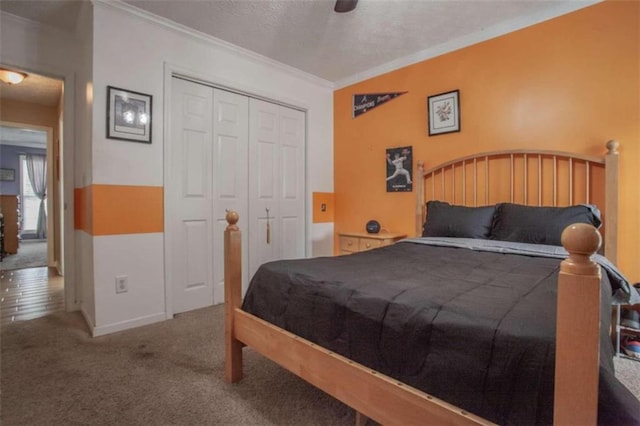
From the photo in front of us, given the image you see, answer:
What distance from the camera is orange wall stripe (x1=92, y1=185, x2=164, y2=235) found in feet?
7.41

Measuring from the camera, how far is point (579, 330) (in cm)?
62

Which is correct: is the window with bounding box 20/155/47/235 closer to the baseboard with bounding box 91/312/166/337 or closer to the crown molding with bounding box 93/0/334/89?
the crown molding with bounding box 93/0/334/89

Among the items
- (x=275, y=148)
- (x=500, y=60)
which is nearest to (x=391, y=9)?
(x=500, y=60)

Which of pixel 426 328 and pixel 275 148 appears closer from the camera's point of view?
pixel 426 328

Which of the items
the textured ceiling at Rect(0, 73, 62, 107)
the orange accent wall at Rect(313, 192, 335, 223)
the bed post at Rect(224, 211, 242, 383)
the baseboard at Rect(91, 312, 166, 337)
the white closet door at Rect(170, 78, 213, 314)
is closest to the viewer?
the bed post at Rect(224, 211, 242, 383)

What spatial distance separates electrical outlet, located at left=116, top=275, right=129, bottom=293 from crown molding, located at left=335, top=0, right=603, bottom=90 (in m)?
3.03

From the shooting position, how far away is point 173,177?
2.66 meters

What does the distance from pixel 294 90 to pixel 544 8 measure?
2288 millimetres

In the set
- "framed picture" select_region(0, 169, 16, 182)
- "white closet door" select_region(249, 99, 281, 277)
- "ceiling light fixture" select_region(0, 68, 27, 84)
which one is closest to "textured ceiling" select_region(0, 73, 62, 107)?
"ceiling light fixture" select_region(0, 68, 27, 84)

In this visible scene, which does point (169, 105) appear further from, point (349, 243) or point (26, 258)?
point (26, 258)

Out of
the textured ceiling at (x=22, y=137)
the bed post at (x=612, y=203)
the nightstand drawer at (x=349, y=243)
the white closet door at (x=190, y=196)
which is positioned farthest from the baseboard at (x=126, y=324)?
the textured ceiling at (x=22, y=137)

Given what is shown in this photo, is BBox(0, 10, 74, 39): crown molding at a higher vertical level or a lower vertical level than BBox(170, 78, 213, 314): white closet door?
higher

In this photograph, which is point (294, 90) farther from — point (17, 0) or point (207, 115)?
point (17, 0)

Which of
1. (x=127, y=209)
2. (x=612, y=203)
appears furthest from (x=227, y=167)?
(x=612, y=203)
